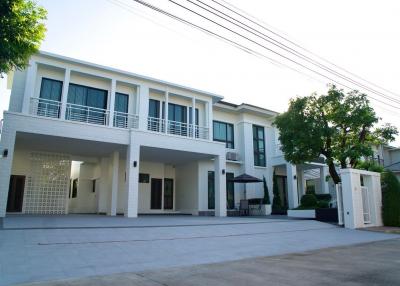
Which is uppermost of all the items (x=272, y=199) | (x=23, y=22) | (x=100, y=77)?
(x=100, y=77)

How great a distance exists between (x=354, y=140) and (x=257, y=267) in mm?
11299

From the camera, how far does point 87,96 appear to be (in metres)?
14.9

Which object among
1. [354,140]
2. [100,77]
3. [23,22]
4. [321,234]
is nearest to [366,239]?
[321,234]

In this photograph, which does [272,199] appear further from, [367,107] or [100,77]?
[100,77]

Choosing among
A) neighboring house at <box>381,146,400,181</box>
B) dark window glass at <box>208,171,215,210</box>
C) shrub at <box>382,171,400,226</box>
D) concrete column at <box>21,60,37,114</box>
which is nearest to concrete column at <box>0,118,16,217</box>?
concrete column at <box>21,60,37,114</box>

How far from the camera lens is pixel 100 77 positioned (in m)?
14.4

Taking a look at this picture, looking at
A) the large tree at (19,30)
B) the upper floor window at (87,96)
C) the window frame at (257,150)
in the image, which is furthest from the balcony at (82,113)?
the window frame at (257,150)

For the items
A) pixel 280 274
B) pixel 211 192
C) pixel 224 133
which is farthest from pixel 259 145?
pixel 280 274

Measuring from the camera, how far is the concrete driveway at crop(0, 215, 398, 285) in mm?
5258

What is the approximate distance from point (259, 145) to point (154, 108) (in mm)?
8371

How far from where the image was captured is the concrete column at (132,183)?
13.2m

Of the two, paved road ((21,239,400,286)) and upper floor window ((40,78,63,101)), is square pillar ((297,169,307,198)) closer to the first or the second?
paved road ((21,239,400,286))

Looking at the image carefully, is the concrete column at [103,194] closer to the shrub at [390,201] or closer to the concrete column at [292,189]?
the concrete column at [292,189]

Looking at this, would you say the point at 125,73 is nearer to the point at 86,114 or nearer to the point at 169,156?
the point at 86,114
